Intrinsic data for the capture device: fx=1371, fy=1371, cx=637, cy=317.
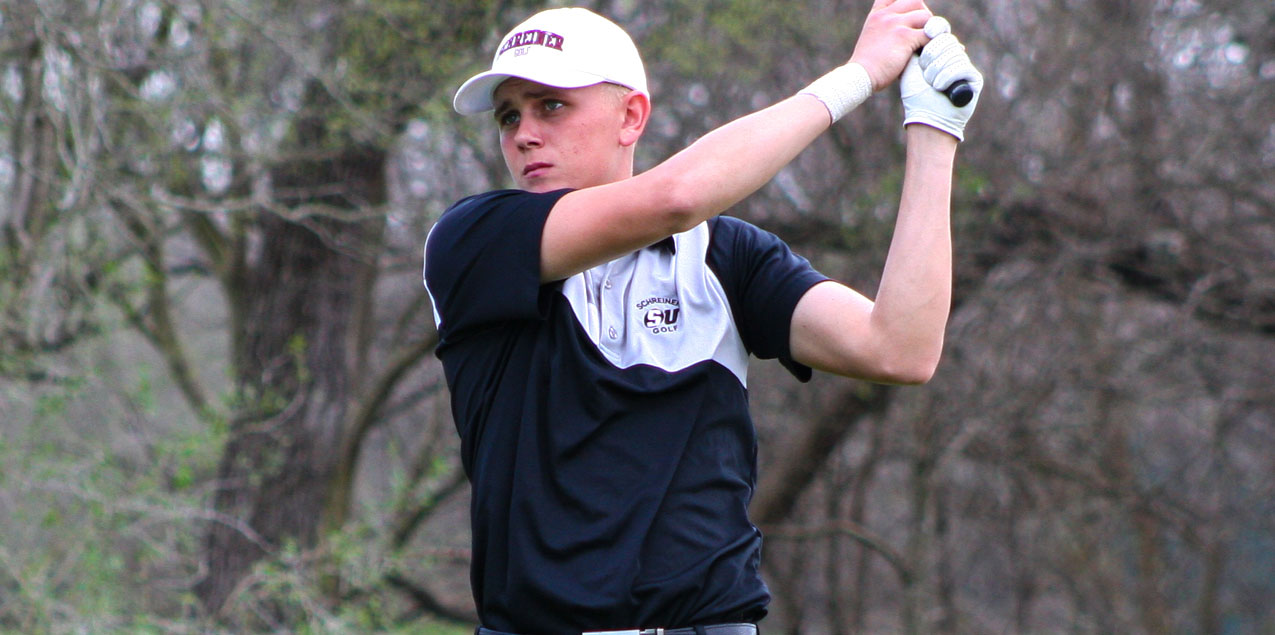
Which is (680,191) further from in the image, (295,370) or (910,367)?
(295,370)

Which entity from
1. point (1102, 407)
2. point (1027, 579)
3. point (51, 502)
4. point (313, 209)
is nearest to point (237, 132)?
point (313, 209)

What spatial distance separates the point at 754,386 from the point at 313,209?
4.06m

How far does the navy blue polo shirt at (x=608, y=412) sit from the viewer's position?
2318mm

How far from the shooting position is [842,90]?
7.87 ft

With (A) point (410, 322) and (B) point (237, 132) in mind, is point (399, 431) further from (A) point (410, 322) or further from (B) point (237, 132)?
(B) point (237, 132)

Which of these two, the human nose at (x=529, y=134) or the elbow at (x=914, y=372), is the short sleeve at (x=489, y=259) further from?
the elbow at (x=914, y=372)

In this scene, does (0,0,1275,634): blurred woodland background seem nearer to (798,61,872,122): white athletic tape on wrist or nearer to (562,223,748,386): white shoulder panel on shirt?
(562,223,748,386): white shoulder panel on shirt

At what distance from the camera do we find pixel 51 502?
655 centimetres

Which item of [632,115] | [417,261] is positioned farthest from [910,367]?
[417,261]

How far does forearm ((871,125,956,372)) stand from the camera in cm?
238

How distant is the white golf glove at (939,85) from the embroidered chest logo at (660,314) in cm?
53

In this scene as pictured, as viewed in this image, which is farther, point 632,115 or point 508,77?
point 632,115

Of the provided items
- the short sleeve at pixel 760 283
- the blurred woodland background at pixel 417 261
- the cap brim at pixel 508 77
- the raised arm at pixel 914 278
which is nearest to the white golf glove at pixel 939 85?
the raised arm at pixel 914 278

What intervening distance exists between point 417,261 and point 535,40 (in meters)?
6.78
